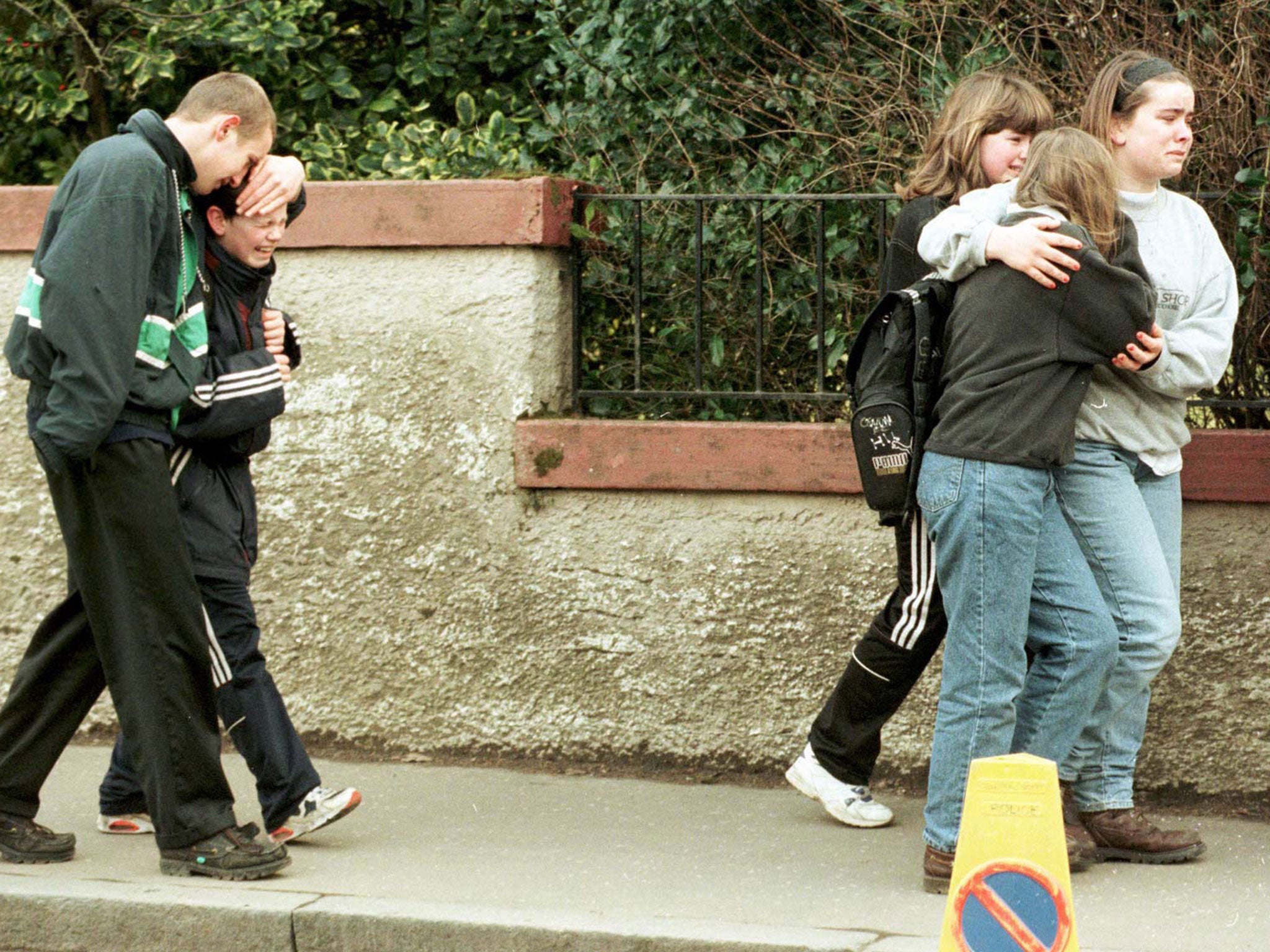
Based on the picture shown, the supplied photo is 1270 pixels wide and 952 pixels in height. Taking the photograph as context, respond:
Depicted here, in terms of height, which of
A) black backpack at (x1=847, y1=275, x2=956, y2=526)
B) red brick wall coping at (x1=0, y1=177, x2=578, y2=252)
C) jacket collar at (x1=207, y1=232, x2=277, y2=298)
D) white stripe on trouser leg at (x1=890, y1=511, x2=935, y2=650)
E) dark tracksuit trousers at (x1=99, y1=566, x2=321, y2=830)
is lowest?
dark tracksuit trousers at (x1=99, y1=566, x2=321, y2=830)

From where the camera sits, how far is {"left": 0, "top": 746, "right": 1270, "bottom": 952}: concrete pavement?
12.2 ft

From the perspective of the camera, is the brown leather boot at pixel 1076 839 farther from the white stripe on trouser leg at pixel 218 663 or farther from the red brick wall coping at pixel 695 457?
the white stripe on trouser leg at pixel 218 663

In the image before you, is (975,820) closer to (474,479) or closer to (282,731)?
(282,731)

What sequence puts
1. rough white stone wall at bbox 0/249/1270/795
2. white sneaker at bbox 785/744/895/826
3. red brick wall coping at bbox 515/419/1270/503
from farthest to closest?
1. rough white stone wall at bbox 0/249/1270/795
2. red brick wall coping at bbox 515/419/1270/503
3. white sneaker at bbox 785/744/895/826

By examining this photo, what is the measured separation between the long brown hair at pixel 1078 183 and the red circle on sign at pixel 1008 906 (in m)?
1.51

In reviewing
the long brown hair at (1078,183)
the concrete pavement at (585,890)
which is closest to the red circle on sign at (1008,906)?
the concrete pavement at (585,890)

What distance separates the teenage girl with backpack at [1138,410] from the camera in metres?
3.89

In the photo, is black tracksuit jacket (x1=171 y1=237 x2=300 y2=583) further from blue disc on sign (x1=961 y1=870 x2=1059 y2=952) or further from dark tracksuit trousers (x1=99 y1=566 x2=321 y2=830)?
blue disc on sign (x1=961 y1=870 x2=1059 y2=952)

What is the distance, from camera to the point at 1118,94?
405cm

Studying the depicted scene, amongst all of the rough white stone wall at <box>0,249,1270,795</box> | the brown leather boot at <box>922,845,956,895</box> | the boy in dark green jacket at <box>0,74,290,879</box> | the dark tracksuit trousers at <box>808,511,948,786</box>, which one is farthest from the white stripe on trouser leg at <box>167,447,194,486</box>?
the brown leather boot at <box>922,845,956,895</box>

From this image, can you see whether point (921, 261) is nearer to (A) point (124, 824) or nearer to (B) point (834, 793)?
(B) point (834, 793)

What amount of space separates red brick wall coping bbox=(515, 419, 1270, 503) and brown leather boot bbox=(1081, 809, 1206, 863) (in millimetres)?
947

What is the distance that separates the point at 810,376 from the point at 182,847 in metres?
2.33

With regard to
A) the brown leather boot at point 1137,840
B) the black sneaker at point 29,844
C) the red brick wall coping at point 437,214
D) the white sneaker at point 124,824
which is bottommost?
the white sneaker at point 124,824
